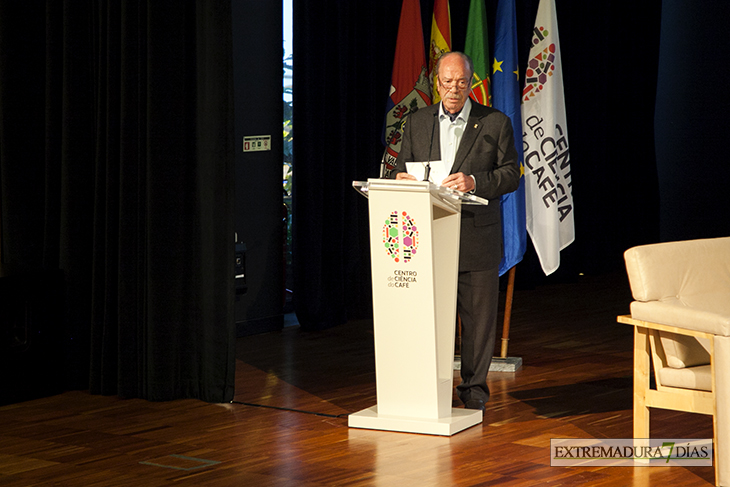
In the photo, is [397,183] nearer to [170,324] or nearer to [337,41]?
[170,324]

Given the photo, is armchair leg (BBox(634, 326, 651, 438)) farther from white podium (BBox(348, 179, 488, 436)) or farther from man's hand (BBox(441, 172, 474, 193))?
man's hand (BBox(441, 172, 474, 193))

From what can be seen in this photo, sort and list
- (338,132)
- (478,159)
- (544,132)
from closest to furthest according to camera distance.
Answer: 1. (478,159)
2. (544,132)
3. (338,132)

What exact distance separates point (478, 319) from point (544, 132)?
5.62 ft

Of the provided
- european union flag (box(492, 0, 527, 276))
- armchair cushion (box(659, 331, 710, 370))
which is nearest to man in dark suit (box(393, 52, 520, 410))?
armchair cushion (box(659, 331, 710, 370))

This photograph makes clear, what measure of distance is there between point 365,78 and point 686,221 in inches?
191

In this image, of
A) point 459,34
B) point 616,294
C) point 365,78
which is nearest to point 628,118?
point 616,294

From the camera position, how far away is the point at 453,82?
4074 mm

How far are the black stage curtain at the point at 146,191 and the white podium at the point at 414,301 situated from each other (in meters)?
0.97

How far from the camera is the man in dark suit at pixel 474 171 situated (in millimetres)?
4191

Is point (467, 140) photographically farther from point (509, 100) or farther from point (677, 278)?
point (509, 100)

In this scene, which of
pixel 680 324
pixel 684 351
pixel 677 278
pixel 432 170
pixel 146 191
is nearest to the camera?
pixel 680 324

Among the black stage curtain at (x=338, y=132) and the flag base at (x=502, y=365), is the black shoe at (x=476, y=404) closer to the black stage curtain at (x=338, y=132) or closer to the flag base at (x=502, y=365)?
the flag base at (x=502, y=365)

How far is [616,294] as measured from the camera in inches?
338

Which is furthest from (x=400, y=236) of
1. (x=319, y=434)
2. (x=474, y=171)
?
(x=319, y=434)
